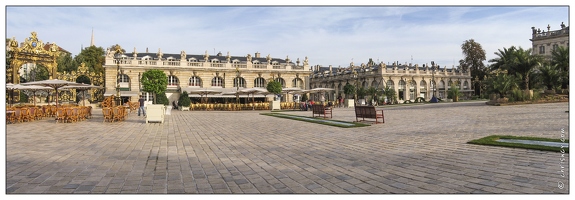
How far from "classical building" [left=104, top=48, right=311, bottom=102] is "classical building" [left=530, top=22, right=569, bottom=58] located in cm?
5057

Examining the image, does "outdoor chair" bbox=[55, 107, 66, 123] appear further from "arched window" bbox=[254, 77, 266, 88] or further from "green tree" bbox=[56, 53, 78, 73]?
"green tree" bbox=[56, 53, 78, 73]

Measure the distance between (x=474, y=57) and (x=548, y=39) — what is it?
14350 millimetres

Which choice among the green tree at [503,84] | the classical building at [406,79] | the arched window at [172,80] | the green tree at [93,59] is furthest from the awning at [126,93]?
the classical building at [406,79]

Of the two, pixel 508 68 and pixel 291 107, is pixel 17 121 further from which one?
pixel 508 68

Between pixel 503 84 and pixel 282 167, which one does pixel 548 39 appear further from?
pixel 282 167

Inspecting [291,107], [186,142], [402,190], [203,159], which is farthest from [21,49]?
[402,190]

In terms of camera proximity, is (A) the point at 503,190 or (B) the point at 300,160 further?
(B) the point at 300,160

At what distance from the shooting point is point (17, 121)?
16.0 metres

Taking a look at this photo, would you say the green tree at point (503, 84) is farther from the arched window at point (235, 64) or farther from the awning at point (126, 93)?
the awning at point (126, 93)

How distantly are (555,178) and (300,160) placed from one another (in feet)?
12.2

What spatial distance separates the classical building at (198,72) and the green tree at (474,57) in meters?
36.8

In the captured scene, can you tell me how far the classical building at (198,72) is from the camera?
45000 mm

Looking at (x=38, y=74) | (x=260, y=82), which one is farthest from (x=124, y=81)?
(x=260, y=82)

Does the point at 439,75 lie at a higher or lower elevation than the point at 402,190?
higher
